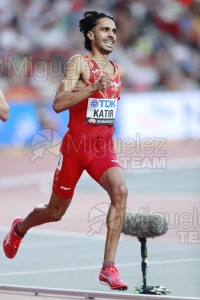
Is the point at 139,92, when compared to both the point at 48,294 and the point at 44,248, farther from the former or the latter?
the point at 48,294

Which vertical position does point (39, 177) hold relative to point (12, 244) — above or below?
above

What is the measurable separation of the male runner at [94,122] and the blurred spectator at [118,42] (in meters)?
13.6

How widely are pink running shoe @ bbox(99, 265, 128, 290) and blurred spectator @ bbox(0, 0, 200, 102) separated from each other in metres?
14.4

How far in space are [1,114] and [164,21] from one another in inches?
805

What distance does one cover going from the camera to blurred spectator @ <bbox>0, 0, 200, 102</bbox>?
75.6ft

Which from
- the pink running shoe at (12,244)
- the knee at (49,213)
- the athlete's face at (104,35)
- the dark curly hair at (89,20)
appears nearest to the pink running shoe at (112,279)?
the knee at (49,213)

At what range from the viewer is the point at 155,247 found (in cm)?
1223

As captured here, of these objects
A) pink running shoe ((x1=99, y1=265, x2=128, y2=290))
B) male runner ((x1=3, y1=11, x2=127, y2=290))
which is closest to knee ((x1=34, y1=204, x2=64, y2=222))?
male runner ((x1=3, y1=11, x2=127, y2=290))

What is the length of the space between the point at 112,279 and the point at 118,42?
18268 millimetres

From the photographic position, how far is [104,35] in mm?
8734

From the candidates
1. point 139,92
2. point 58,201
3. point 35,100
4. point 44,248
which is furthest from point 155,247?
point 139,92

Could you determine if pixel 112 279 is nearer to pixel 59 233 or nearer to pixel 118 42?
pixel 59 233

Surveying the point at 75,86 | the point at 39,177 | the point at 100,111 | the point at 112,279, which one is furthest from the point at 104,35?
the point at 39,177

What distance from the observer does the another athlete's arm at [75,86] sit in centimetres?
833
